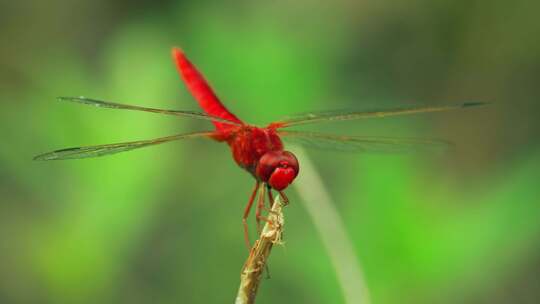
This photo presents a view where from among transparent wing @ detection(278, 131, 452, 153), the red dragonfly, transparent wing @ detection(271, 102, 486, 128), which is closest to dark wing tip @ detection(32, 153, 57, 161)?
the red dragonfly

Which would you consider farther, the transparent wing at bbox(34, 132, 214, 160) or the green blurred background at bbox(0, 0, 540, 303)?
the green blurred background at bbox(0, 0, 540, 303)

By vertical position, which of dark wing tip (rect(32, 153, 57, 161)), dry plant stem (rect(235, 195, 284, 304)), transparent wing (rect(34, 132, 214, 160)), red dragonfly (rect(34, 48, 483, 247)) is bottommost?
dry plant stem (rect(235, 195, 284, 304))

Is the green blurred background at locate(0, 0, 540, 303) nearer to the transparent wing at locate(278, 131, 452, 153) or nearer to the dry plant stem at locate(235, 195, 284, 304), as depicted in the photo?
the transparent wing at locate(278, 131, 452, 153)

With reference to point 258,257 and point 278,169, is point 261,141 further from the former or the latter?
point 258,257

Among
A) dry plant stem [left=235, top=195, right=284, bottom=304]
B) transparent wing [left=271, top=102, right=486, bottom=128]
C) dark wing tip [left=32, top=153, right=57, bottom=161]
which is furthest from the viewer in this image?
transparent wing [left=271, top=102, right=486, bottom=128]

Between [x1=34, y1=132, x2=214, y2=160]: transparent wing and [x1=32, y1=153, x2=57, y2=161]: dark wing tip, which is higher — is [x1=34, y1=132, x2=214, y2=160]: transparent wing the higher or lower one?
the higher one

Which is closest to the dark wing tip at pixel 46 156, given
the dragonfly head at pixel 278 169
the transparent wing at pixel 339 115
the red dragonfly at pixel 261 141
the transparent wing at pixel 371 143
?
the red dragonfly at pixel 261 141

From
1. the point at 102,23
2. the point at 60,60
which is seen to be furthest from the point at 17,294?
the point at 102,23

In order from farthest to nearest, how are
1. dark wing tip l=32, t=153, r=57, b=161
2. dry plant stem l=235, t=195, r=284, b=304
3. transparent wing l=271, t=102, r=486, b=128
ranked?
1. transparent wing l=271, t=102, r=486, b=128
2. dark wing tip l=32, t=153, r=57, b=161
3. dry plant stem l=235, t=195, r=284, b=304
